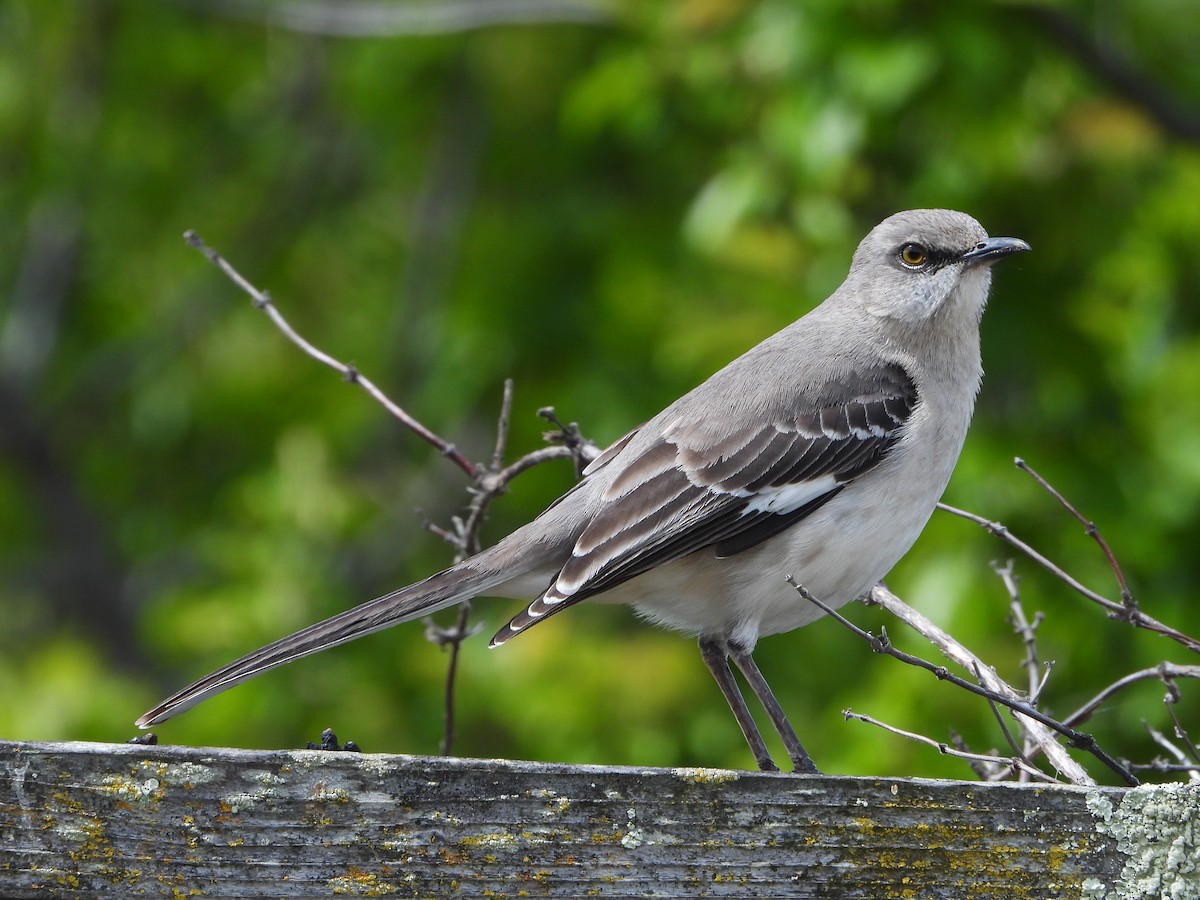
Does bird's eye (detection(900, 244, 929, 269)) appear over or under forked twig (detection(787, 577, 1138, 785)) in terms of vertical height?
over

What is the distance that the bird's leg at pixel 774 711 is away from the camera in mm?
3080

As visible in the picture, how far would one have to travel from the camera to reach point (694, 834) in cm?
201

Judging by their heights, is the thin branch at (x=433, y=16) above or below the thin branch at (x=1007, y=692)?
above

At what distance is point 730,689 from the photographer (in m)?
3.54

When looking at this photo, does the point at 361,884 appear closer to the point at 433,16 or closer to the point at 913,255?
the point at 913,255

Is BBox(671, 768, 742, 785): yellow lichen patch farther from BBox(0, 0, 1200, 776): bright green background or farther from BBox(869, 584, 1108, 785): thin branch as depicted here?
BBox(0, 0, 1200, 776): bright green background

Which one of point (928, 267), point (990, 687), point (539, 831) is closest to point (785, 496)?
point (990, 687)

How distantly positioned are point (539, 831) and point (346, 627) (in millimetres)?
1113

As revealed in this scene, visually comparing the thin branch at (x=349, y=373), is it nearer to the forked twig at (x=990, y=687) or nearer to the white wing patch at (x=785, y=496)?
the white wing patch at (x=785, y=496)

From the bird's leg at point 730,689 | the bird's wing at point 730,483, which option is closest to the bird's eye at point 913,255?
the bird's wing at point 730,483

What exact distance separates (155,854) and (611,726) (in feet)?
15.8

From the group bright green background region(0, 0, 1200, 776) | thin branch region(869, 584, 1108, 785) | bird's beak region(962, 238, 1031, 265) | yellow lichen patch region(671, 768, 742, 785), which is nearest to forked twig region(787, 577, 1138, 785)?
thin branch region(869, 584, 1108, 785)

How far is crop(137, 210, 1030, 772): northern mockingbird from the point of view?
3.45m

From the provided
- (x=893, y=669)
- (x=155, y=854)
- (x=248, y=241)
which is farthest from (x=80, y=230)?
(x=155, y=854)
